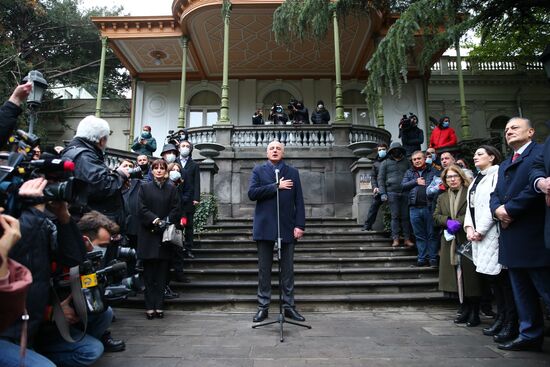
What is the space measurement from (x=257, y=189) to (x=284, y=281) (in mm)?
1123

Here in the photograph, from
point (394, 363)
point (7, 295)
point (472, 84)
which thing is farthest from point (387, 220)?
point (472, 84)

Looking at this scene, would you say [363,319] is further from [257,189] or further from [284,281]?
[257,189]

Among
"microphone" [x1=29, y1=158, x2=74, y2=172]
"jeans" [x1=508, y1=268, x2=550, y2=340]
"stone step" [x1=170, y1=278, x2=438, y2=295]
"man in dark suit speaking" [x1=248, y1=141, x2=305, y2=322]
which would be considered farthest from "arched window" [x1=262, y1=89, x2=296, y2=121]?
"microphone" [x1=29, y1=158, x2=74, y2=172]

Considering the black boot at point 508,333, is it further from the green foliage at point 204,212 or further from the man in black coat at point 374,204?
the green foliage at point 204,212

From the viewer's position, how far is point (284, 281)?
4.63 m

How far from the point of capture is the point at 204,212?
28.8 ft

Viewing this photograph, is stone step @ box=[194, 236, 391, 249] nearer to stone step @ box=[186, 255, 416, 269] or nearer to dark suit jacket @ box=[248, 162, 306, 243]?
stone step @ box=[186, 255, 416, 269]

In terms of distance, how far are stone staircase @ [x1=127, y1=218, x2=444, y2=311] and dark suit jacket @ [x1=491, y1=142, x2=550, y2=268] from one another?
211cm

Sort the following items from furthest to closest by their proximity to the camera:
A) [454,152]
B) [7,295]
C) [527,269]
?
[454,152]
[527,269]
[7,295]

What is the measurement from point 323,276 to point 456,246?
2.24 m

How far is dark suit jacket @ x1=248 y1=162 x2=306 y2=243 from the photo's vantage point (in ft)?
15.3

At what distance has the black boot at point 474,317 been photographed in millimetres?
4410

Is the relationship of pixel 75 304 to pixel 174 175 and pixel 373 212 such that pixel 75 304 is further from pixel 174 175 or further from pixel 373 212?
pixel 373 212

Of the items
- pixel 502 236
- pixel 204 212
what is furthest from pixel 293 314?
pixel 204 212
